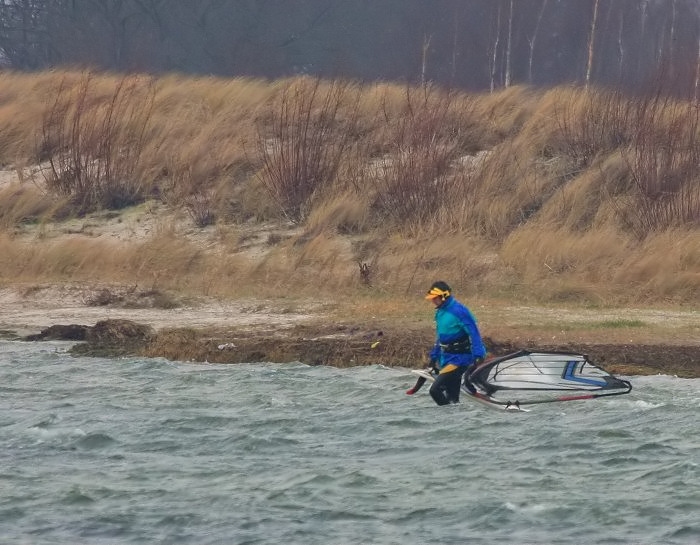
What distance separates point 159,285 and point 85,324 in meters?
2.30

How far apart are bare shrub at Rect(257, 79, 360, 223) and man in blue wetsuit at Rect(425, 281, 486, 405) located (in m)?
9.85

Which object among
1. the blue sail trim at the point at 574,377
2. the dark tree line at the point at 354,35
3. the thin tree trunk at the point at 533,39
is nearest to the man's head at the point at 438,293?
the blue sail trim at the point at 574,377

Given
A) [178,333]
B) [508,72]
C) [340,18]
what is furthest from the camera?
[340,18]

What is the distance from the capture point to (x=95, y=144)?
25.7 m

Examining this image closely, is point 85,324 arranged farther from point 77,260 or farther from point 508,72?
point 508,72

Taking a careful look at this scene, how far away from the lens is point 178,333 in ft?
58.2

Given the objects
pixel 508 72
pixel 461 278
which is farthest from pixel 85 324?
pixel 508 72

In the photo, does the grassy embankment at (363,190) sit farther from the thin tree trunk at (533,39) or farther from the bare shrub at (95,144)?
the thin tree trunk at (533,39)

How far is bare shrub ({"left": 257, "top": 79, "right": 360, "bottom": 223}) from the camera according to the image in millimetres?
24062

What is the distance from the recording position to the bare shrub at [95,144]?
25000mm

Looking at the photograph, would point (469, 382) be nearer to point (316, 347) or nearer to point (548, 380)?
point (548, 380)

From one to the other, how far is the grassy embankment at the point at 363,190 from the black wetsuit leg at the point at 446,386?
3180 mm

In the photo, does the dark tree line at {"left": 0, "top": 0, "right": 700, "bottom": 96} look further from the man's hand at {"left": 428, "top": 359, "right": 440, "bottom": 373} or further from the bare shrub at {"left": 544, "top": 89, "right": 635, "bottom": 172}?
the man's hand at {"left": 428, "top": 359, "right": 440, "bottom": 373}

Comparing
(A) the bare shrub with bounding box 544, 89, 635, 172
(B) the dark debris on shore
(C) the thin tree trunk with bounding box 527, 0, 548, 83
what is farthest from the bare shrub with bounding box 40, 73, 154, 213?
(C) the thin tree trunk with bounding box 527, 0, 548, 83
